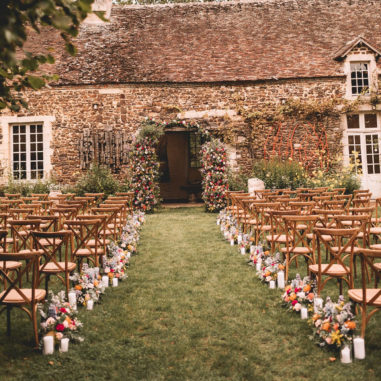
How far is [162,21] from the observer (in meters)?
16.5

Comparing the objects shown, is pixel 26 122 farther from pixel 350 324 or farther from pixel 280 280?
pixel 350 324

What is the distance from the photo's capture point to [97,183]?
42.0 feet

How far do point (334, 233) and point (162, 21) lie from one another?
14.8 metres

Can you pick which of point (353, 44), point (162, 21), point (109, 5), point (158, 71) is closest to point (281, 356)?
point (158, 71)

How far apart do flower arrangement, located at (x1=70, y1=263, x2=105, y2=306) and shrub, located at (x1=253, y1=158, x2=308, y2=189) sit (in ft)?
28.5

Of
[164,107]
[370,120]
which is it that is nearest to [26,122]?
[164,107]

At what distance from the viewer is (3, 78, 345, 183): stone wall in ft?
45.6

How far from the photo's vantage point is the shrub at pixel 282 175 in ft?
41.5

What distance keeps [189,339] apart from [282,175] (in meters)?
9.66

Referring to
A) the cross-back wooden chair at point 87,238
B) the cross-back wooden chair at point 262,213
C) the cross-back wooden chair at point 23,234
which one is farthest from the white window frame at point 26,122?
the cross-back wooden chair at point 262,213

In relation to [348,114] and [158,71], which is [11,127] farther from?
[348,114]

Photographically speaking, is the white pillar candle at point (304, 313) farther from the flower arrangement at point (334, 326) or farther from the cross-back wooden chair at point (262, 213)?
the cross-back wooden chair at point (262, 213)

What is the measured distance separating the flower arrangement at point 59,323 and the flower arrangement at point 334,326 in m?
2.19

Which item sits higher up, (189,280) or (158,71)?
(158,71)
